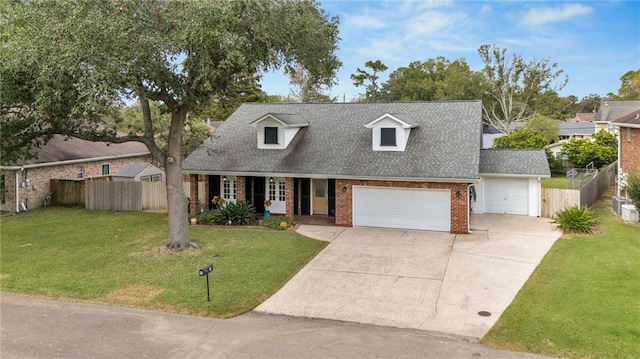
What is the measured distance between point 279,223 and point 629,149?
1652cm

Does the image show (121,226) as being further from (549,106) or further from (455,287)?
(549,106)

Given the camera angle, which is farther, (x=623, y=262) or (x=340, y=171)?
(x=340, y=171)

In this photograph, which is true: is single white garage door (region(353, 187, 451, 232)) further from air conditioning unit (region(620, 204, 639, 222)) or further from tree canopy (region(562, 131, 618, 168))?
tree canopy (region(562, 131, 618, 168))

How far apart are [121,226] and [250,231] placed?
558cm

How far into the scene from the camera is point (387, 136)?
18.9 metres

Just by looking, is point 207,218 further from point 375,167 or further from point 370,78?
point 370,78

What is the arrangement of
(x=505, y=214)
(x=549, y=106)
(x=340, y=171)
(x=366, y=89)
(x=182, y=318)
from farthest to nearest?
1. (x=366, y=89)
2. (x=549, y=106)
3. (x=505, y=214)
4. (x=340, y=171)
5. (x=182, y=318)

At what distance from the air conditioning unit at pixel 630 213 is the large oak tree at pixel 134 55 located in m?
13.7

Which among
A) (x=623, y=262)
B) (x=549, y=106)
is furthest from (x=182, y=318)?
(x=549, y=106)

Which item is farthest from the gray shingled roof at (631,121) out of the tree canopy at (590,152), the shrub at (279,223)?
the shrub at (279,223)

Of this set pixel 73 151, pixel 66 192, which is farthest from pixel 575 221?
pixel 73 151

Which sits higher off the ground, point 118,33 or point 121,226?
point 118,33

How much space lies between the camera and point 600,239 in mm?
15188

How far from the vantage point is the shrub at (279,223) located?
1777cm
